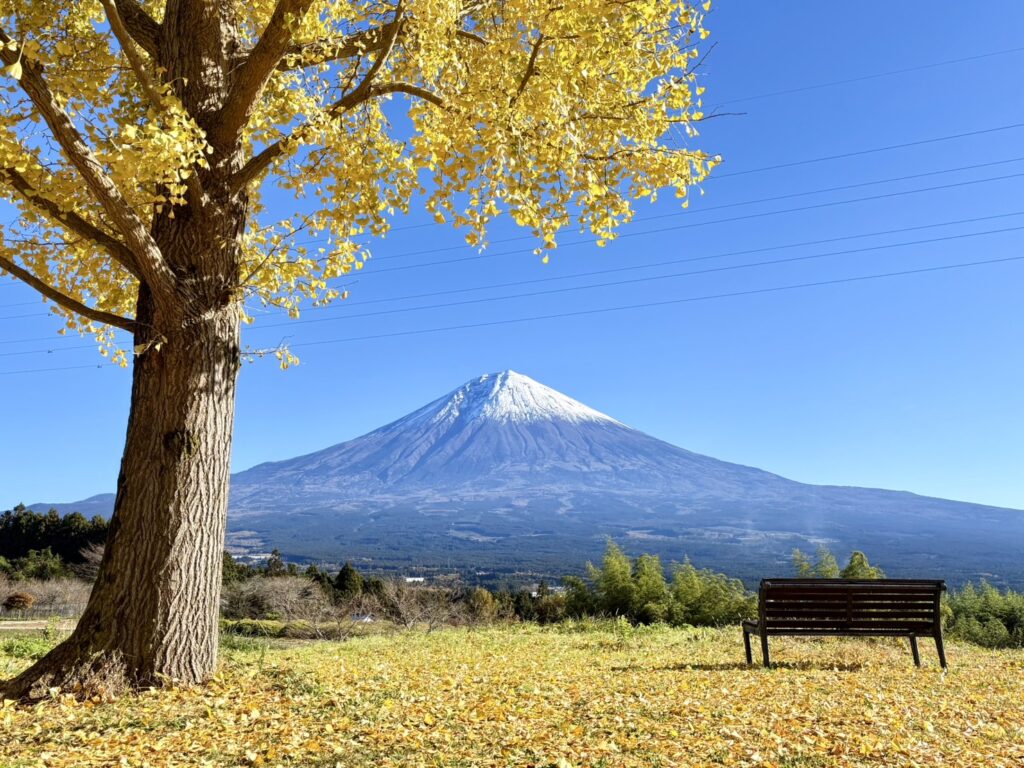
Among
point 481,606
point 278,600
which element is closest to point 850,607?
point 481,606

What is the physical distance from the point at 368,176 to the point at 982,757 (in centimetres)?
605

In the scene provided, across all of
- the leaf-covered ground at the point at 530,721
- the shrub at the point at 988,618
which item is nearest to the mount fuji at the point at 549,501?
the shrub at the point at 988,618

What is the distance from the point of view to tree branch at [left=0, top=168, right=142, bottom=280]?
5.73m

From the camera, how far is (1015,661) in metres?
10.2

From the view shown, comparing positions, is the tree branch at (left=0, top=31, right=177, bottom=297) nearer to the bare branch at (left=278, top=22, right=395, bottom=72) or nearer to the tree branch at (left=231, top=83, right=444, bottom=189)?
the tree branch at (left=231, top=83, right=444, bottom=189)

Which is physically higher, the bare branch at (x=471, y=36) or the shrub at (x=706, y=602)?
the bare branch at (x=471, y=36)

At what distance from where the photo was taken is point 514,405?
18625 centimetres

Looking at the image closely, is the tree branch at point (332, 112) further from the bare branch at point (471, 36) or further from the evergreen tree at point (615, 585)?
the evergreen tree at point (615, 585)

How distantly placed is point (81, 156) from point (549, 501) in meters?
159

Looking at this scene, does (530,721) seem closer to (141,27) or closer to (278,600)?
(141,27)

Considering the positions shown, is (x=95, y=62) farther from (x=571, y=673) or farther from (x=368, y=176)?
(x=571, y=673)

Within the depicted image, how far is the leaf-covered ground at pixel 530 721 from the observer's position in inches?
159

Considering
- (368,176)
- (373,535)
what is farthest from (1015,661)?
(373,535)

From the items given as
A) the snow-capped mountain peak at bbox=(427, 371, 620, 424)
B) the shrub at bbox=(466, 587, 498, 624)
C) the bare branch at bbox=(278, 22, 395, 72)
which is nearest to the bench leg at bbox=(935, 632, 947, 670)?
the bare branch at bbox=(278, 22, 395, 72)
